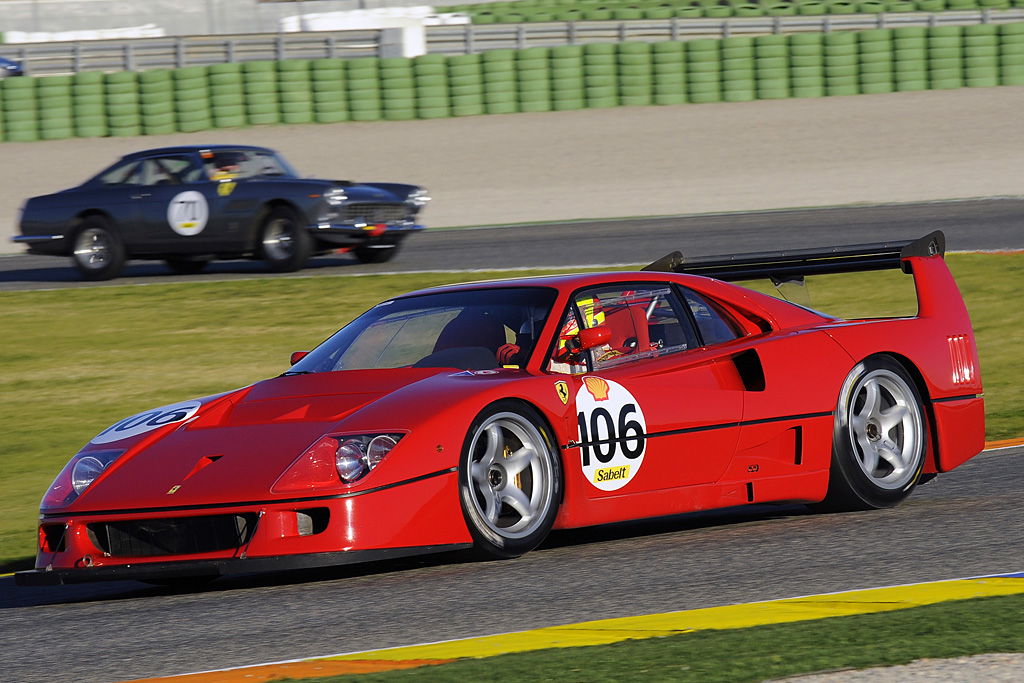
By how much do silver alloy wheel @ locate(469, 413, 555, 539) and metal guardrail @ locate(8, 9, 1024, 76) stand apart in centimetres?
2860

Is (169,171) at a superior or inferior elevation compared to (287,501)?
superior

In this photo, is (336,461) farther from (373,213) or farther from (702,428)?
(373,213)

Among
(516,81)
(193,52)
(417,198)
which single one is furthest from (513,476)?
(193,52)

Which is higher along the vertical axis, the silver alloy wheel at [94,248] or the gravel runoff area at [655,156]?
the gravel runoff area at [655,156]

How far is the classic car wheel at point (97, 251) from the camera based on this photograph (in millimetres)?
17297

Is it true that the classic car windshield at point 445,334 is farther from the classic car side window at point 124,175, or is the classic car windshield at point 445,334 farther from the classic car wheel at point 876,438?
the classic car side window at point 124,175

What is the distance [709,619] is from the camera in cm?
447

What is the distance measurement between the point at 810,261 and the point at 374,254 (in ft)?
35.5

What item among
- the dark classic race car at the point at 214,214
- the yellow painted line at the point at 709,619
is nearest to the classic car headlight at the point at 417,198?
the dark classic race car at the point at 214,214

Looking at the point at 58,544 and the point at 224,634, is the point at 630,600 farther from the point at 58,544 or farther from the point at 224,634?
the point at 58,544

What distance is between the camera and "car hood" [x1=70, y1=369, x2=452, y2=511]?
539 centimetres

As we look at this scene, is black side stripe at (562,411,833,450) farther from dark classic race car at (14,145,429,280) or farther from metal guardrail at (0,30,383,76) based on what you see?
metal guardrail at (0,30,383,76)

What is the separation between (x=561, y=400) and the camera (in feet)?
19.1

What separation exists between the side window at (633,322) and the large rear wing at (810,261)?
86cm
